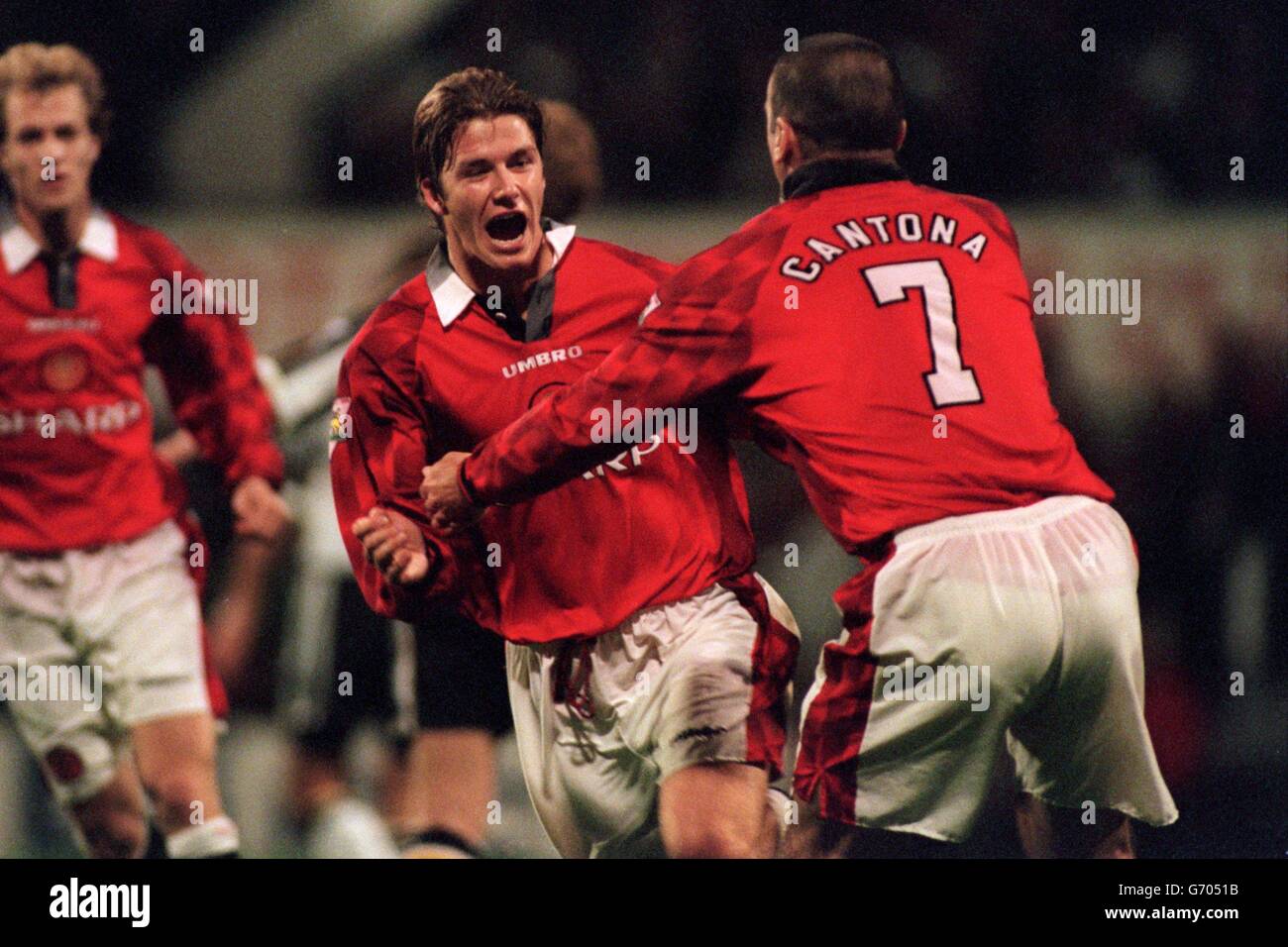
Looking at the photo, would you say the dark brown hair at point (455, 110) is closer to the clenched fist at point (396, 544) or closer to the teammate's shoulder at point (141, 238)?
the teammate's shoulder at point (141, 238)

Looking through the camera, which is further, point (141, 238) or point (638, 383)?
point (141, 238)

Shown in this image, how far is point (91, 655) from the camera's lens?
133 inches

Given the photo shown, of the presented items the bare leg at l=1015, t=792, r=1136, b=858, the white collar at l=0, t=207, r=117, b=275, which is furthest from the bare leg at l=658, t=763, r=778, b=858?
the white collar at l=0, t=207, r=117, b=275

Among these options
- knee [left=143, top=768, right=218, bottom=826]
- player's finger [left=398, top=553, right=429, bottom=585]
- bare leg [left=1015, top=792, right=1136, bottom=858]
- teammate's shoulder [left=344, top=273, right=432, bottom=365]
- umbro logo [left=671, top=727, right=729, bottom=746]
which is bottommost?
bare leg [left=1015, top=792, right=1136, bottom=858]

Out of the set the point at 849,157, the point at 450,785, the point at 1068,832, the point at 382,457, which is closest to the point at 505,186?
the point at 382,457

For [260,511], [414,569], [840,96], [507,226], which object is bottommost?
[414,569]

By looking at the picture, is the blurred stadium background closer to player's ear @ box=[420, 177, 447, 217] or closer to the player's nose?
player's ear @ box=[420, 177, 447, 217]

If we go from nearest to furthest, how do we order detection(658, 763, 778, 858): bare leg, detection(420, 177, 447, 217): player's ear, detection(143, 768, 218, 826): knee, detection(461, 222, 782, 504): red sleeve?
detection(461, 222, 782, 504): red sleeve
detection(658, 763, 778, 858): bare leg
detection(420, 177, 447, 217): player's ear
detection(143, 768, 218, 826): knee

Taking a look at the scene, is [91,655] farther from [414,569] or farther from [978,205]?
[978,205]

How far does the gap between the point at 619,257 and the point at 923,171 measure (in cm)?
75

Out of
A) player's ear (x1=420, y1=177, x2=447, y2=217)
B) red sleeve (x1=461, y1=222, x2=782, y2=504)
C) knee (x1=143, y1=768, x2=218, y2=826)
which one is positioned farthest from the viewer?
knee (x1=143, y1=768, x2=218, y2=826)

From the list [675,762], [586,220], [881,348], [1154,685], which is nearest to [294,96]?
[586,220]

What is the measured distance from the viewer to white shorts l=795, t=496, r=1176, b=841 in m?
3.10

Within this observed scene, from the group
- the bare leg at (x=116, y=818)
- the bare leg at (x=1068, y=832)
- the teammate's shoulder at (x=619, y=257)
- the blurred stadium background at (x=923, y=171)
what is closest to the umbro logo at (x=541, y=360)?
→ the teammate's shoulder at (x=619, y=257)
